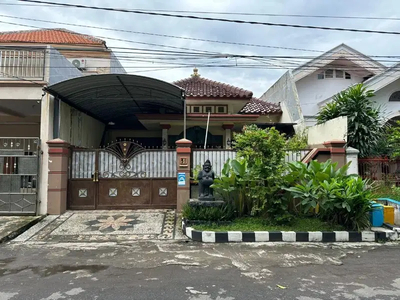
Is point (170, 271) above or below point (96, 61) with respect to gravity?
below

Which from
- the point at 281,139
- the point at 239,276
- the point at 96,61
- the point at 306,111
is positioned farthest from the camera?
the point at 96,61

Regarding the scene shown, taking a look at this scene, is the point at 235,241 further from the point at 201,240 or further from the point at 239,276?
the point at 239,276

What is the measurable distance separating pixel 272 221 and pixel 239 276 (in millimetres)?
2795

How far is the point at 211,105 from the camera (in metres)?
12.2

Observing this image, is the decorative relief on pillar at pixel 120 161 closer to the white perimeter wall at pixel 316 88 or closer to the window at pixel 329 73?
the white perimeter wall at pixel 316 88

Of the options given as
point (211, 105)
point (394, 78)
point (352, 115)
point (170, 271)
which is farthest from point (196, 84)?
point (170, 271)

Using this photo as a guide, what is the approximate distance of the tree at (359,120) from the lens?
1016cm

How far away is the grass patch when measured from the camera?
627 cm

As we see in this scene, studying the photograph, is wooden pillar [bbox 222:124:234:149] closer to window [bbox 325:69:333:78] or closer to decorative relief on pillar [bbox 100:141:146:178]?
decorative relief on pillar [bbox 100:141:146:178]

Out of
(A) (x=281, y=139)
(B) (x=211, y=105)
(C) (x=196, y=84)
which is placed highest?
(C) (x=196, y=84)

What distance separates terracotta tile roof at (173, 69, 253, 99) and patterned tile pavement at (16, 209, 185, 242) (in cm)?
545

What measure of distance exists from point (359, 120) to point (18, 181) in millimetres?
10776

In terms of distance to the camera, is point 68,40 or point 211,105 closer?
point 211,105

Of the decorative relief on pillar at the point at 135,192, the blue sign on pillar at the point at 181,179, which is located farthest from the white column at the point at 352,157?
the decorative relief on pillar at the point at 135,192
